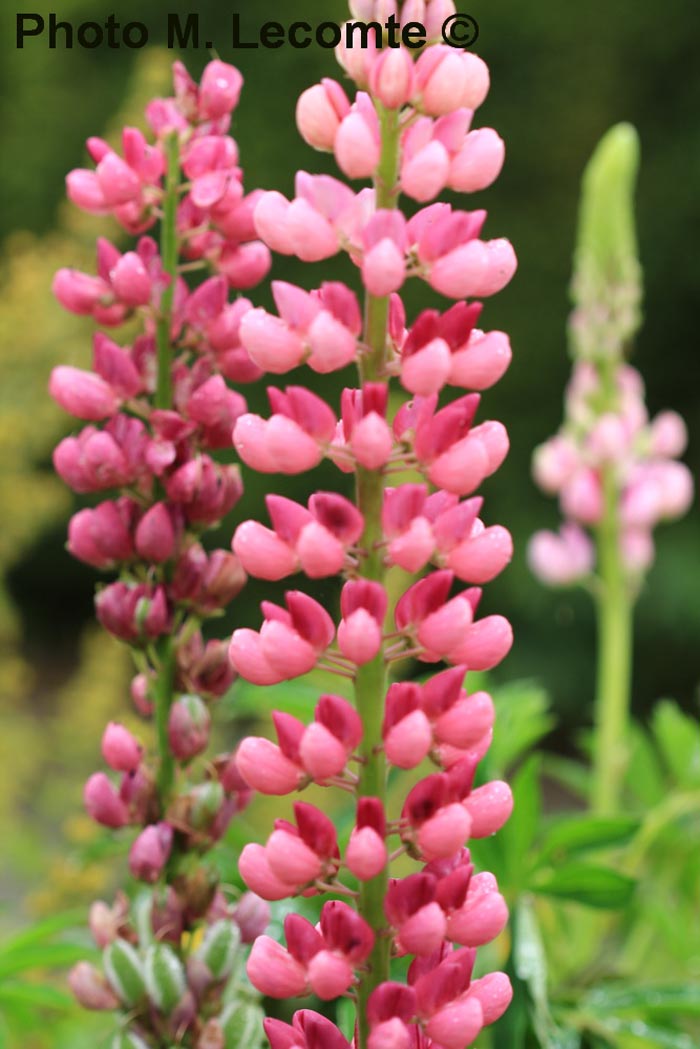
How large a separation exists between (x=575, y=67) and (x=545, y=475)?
3114 mm

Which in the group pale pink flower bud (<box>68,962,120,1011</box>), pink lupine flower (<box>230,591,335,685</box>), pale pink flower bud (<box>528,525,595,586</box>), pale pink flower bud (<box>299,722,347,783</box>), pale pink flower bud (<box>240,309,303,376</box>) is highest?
pale pink flower bud (<box>240,309,303,376</box>)

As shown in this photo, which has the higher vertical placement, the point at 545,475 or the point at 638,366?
the point at 638,366

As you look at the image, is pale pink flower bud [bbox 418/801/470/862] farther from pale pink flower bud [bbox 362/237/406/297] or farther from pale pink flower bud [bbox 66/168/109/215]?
pale pink flower bud [bbox 66/168/109/215]

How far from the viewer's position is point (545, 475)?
133cm

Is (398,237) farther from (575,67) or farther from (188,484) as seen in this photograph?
(575,67)

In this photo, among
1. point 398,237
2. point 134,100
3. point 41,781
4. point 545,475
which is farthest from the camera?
point 41,781

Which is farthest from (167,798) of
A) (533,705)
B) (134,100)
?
(134,100)

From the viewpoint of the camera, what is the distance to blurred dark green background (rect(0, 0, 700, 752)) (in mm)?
4035

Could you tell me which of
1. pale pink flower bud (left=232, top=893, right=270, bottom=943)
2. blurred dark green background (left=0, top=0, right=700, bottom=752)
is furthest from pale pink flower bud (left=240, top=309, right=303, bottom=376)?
blurred dark green background (left=0, top=0, right=700, bottom=752)

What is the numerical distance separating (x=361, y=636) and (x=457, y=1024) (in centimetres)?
11

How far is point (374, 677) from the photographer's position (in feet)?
1.29

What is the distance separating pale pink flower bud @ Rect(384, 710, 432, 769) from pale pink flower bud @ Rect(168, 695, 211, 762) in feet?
0.41

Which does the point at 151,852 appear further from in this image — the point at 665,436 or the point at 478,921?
the point at 665,436

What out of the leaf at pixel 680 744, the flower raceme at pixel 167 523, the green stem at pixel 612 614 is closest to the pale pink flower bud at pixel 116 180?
the flower raceme at pixel 167 523
